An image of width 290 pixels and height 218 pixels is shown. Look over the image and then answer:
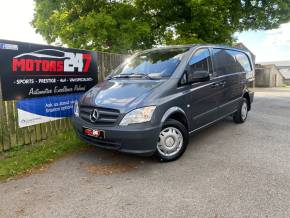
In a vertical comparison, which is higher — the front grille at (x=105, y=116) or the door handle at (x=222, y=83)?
the door handle at (x=222, y=83)

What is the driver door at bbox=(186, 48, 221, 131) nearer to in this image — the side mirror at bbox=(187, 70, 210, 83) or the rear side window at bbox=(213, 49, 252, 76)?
the side mirror at bbox=(187, 70, 210, 83)

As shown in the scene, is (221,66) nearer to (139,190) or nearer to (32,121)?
(139,190)

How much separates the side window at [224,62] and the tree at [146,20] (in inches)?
354

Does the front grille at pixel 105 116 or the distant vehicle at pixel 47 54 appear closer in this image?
the front grille at pixel 105 116

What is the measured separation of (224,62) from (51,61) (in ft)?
12.5

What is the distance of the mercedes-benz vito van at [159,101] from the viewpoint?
3760mm

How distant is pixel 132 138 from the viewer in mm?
3691

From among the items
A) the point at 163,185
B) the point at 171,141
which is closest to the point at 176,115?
the point at 171,141

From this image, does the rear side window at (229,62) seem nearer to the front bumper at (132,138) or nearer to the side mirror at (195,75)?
the side mirror at (195,75)

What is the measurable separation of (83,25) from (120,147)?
38.2ft

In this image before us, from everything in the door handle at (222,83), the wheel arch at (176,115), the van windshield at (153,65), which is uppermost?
the van windshield at (153,65)

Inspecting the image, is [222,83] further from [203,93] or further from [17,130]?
[17,130]

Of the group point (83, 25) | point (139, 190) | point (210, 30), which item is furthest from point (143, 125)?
point (210, 30)

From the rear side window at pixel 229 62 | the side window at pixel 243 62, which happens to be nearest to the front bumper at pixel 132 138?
the rear side window at pixel 229 62
